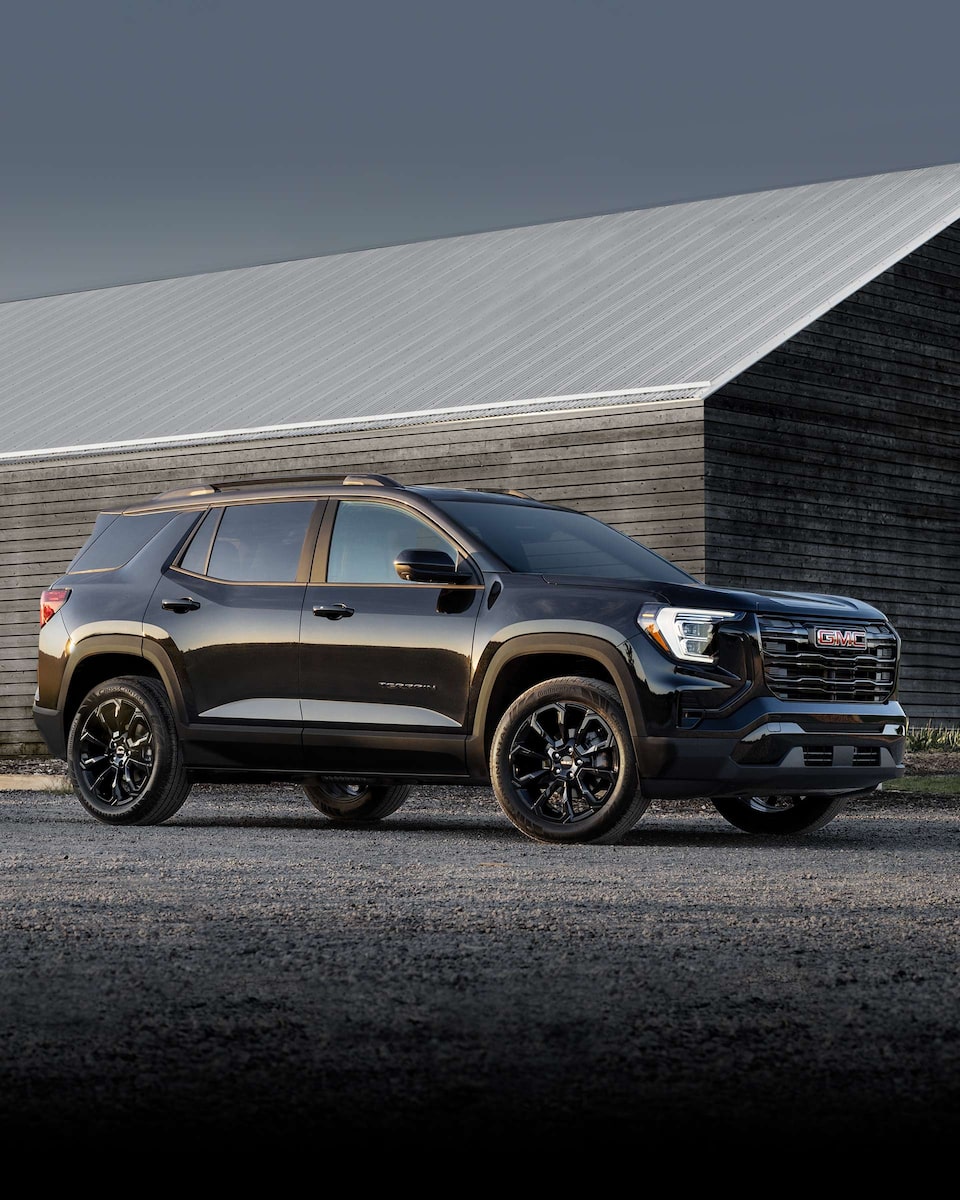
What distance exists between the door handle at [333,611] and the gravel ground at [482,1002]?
192cm

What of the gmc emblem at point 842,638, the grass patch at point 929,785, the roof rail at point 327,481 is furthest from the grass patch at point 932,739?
the roof rail at point 327,481

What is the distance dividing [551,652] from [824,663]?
146cm

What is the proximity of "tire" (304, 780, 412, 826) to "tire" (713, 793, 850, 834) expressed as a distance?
84.7 inches

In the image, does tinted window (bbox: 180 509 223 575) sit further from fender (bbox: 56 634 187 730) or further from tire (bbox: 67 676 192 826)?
tire (bbox: 67 676 192 826)

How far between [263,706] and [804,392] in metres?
13.4

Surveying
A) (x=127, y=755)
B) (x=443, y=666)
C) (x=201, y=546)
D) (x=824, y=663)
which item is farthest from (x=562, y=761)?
(x=127, y=755)

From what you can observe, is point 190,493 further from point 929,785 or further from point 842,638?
point 929,785

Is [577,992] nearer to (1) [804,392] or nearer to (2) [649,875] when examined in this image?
(2) [649,875]

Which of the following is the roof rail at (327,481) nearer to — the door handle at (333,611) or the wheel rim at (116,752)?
the door handle at (333,611)

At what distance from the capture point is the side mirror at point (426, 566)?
1030cm

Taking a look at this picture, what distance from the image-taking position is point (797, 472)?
912 inches

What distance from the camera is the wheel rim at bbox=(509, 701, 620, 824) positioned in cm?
1000

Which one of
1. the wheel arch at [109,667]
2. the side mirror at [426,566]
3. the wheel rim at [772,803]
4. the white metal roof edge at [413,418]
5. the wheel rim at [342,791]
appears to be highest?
the white metal roof edge at [413,418]

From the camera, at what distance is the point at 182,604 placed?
11320mm
